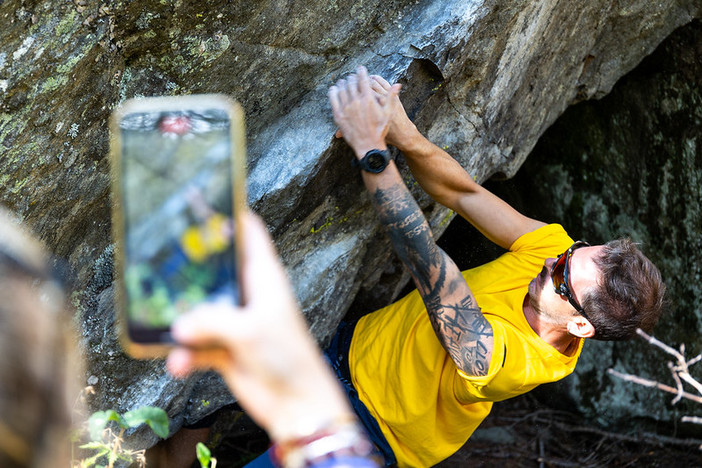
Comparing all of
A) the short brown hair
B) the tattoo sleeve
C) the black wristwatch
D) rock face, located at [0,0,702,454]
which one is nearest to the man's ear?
the short brown hair

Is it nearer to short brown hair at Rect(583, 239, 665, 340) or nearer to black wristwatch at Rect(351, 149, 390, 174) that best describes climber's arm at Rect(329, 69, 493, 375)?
black wristwatch at Rect(351, 149, 390, 174)

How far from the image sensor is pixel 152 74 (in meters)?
2.20

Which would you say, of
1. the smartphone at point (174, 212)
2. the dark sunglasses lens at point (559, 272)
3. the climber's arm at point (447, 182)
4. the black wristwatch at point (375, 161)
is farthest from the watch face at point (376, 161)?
the smartphone at point (174, 212)

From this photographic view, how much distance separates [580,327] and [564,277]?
9.0 inches

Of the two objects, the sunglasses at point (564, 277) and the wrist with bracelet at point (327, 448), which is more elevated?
the wrist with bracelet at point (327, 448)

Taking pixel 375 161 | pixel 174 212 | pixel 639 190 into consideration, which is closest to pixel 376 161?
pixel 375 161

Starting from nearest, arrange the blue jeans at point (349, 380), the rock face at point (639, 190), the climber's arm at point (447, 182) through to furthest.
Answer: the climber's arm at point (447, 182) < the blue jeans at point (349, 380) < the rock face at point (639, 190)

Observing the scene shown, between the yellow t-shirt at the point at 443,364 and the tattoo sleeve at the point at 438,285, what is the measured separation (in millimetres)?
96

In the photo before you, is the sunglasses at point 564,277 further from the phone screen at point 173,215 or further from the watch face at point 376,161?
the phone screen at point 173,215

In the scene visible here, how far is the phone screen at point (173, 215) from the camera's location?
1.06 m

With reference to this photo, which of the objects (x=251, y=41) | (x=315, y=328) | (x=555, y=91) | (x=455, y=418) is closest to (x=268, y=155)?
(x=251, y=41)

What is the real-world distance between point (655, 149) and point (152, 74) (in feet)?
10.1

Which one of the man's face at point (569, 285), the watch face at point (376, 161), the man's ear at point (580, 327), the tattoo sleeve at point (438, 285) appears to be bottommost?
the man's ear at point (580, 327)

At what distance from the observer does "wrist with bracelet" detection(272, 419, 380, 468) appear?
93 centimetres
